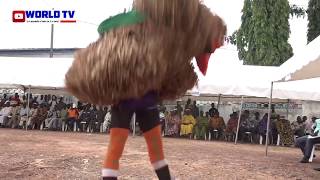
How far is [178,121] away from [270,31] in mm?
9532

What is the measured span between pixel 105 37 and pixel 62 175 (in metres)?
3.65

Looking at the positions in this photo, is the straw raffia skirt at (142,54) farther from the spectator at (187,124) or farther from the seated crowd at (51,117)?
the seated crowd at (51,117)

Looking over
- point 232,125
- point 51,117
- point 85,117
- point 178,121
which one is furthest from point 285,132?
point 51,117

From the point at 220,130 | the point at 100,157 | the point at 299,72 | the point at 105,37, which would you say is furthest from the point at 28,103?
the point at 105,37

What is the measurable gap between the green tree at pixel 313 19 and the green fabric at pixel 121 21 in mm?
22006

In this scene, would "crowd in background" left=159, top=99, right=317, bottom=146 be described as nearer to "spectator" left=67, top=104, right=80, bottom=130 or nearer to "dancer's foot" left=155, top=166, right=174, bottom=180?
"spectator" left=67, top=104, right=80, bottom=130

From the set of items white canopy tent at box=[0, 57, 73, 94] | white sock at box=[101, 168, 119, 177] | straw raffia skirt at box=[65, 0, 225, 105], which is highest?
white canopy tent at box=[0, 57, 73, 94]

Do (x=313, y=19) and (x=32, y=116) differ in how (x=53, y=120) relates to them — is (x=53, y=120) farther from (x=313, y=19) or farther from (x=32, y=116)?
(x=313, y=19)

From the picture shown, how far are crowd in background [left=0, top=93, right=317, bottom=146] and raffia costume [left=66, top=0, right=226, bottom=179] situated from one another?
12144mm

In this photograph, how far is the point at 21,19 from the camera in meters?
26.2

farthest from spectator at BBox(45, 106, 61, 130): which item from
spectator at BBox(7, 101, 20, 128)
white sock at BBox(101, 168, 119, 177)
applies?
white sock at BBox(101, 168, 119, 177)

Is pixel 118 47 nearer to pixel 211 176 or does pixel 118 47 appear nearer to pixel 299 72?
pixel 211 176

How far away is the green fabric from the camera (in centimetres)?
266

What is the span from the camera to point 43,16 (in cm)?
2566
